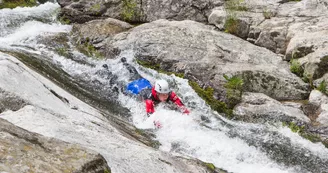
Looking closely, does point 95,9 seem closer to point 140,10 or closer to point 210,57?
point 140,10

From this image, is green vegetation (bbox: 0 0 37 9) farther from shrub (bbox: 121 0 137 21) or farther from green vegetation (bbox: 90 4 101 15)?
shrub (bbox: 121 0 137 21)

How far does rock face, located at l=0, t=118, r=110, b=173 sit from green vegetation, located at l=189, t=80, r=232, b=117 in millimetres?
7752

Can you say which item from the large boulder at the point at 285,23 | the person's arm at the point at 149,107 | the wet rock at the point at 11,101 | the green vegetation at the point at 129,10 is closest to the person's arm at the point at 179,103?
the person's arm at the point at 149,107

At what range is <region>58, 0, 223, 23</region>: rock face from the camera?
16.5 metres

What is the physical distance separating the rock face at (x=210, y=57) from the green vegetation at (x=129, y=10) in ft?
7.88

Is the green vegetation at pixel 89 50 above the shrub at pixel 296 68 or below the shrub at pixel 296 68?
below

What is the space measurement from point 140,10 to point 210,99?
25.1ft

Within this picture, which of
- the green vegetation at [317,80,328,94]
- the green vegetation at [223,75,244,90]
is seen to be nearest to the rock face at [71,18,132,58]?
the green vegetation at [223,75,244,90]

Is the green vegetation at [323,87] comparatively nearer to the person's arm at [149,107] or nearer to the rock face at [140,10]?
the person's arm at [149,107]

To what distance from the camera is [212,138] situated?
8453mm

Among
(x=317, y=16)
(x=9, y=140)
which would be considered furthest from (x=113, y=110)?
(x=317, y=16)

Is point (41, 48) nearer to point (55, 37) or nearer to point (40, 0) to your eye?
point (55, 37)

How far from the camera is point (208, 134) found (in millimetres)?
8641

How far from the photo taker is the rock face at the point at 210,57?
11.3m
